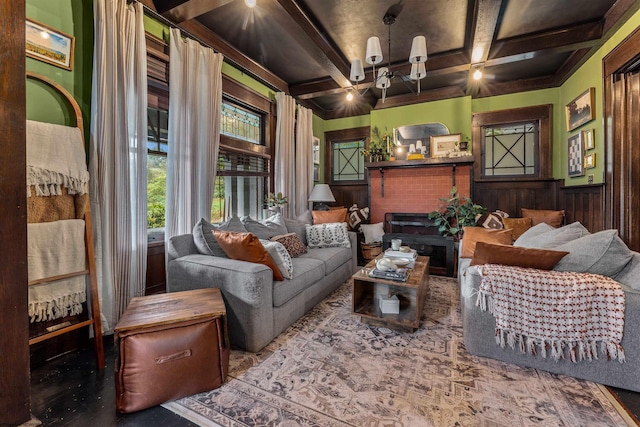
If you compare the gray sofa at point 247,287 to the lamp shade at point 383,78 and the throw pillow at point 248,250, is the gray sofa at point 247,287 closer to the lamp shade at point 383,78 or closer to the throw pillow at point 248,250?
the throw pillow at point 248,250

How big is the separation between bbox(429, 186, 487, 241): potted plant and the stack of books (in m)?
1.97

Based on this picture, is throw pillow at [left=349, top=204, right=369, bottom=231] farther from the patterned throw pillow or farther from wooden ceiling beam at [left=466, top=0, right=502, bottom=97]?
wooden ceiling beam at [left=466, top=0, right=502, bottom=97]

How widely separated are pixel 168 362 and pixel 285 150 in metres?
3.17

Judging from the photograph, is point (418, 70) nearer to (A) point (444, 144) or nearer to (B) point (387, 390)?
(A) point (444, 144)

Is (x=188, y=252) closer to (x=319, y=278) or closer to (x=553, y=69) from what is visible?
(x=319, y=278)

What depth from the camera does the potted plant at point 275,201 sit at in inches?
149

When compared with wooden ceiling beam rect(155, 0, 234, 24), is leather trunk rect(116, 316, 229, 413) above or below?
below

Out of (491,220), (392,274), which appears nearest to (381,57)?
(392,274)

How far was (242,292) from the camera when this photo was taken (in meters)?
1.87

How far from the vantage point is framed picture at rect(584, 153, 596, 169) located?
3.07 meters

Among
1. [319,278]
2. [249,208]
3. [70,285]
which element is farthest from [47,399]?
[249,208]

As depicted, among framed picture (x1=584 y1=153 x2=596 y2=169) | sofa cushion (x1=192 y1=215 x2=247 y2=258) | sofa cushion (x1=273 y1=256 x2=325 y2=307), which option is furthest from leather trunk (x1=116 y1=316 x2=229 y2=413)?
framed picture (x1=584 y1=153 x2=596 y2=169)

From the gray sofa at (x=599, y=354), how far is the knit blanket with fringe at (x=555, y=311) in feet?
0.16

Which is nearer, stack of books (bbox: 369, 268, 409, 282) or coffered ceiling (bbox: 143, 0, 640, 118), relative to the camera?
stack of books (bbox: 369, 268, 409, 282)
